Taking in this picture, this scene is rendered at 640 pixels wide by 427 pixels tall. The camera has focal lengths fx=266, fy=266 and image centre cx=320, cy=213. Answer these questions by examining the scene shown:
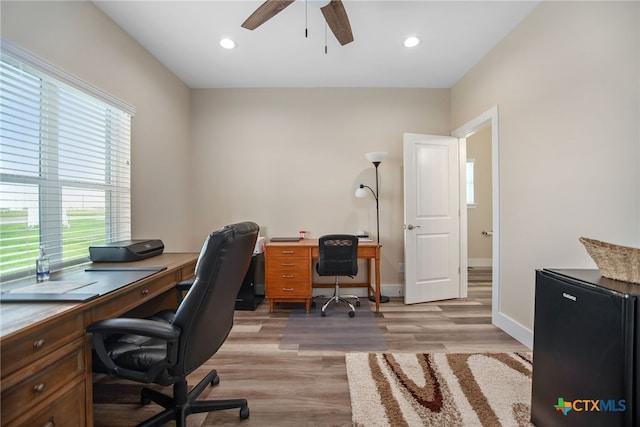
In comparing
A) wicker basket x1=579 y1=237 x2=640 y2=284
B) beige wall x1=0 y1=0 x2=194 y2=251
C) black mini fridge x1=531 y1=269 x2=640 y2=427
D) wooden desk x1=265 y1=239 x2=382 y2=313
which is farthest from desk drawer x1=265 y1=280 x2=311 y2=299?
wicker basket x1=579 y1=237 x2=640 y2=284

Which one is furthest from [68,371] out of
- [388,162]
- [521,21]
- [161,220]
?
[521,21]

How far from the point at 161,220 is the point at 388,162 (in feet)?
9.28

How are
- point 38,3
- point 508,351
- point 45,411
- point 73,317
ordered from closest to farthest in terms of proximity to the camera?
point 45,411 < point 73,317 < point 38,3 < point 508,351

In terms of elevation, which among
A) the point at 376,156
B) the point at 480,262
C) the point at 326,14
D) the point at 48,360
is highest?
the point at 326,14

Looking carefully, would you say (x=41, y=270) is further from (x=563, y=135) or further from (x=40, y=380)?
(x=563, y=135)

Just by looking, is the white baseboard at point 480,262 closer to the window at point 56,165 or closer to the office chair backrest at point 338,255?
the office chair backrest at point 338,255

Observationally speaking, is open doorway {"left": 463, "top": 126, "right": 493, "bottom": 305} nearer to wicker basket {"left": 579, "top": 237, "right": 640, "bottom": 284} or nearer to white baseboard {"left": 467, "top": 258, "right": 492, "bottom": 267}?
white baseboard {"left": 467, "top": 258, "right": 492, "bottom": 267}

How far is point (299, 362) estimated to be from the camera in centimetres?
205

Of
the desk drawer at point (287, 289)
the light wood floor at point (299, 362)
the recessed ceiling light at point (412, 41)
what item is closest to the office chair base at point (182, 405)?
the light wood floor at point (299, 362)

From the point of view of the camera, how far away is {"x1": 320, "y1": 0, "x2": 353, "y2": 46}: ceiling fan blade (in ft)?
5.62

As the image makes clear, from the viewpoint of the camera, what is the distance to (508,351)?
2166mm

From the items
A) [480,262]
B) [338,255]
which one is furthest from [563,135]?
[480,262]

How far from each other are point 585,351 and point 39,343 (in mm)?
2095

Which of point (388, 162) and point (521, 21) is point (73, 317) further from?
point (521, 21)
